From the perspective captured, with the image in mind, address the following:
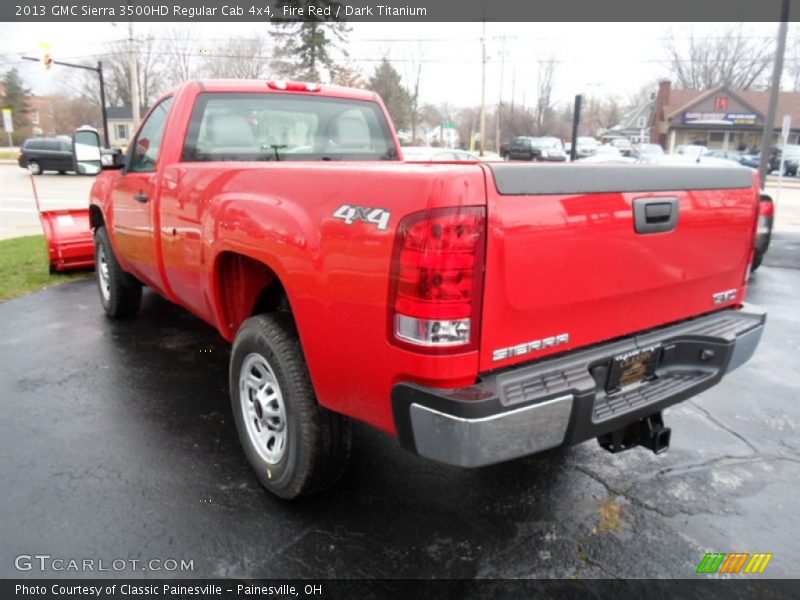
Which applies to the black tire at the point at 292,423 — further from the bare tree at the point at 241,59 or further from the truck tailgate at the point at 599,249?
the bare tree at the point at 241,59

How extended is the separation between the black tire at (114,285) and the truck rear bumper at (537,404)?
4219 mm

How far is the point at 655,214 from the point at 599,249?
35 cm

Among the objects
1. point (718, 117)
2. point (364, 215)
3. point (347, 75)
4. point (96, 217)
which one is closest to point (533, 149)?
point (347, 75)

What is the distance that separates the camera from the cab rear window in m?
3.88

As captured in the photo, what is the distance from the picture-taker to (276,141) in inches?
163

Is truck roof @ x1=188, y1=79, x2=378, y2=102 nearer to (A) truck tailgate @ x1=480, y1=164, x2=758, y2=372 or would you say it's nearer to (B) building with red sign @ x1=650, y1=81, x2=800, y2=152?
(A) truck tailgate @ x1=480, y1=164, x2=758, y2=372

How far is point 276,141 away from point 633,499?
3.19 m

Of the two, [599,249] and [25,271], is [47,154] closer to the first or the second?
[25,271]

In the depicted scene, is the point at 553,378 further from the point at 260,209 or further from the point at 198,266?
the point at 198,266

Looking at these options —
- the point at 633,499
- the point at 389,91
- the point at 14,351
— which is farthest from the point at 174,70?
the point at 633,499

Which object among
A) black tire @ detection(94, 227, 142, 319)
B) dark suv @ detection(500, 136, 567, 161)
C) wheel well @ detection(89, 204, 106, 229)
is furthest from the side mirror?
dark suv @ detection(500, 136, 567, 161)

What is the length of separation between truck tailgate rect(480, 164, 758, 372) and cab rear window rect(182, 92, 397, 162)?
8.28 ft

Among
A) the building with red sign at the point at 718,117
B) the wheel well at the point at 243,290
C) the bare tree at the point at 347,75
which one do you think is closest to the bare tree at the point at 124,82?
the bare tree at the point at 347,75

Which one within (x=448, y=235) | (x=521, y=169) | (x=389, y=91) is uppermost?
(x=389, y=91)
